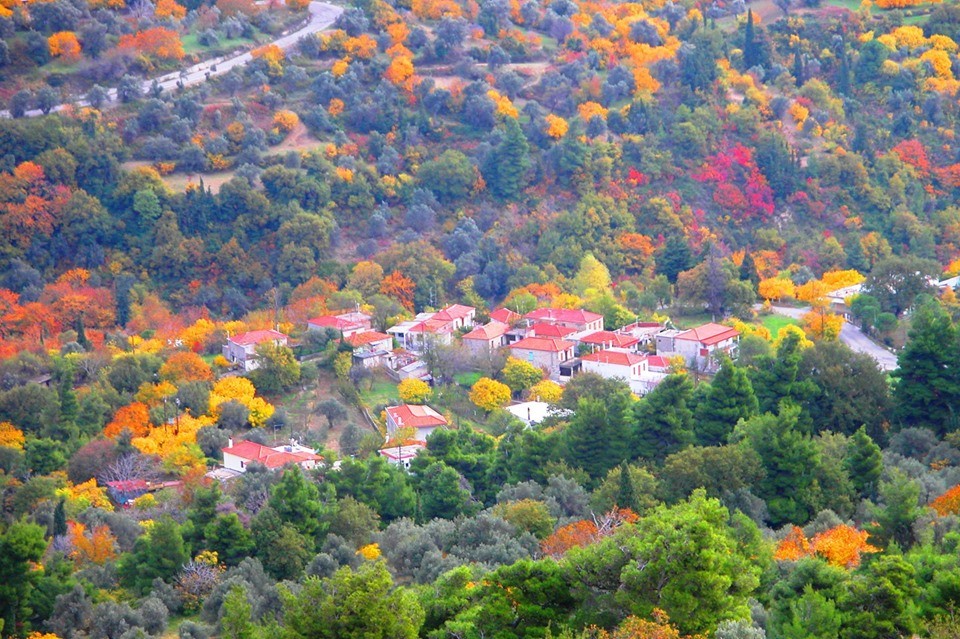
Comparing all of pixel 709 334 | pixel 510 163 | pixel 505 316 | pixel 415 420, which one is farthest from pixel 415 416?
pixel 510 163

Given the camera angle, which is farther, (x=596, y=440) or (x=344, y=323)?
(x=344, y=323)

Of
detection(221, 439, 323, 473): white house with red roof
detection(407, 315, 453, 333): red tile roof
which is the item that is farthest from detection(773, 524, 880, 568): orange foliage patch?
detection(407, 315, 453, 333): red tile roof

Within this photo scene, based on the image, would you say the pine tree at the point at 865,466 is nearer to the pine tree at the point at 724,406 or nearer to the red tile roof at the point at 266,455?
the pine tree at the point at 724,406

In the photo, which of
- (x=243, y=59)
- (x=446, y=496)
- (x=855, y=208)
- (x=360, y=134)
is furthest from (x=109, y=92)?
(x=446, y=496)

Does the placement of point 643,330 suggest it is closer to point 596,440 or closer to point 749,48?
point 596,440

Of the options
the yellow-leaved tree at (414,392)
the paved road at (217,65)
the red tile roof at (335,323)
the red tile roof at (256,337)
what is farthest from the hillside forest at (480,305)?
the red tile roof at (256,337)

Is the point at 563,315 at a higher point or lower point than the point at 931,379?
lower

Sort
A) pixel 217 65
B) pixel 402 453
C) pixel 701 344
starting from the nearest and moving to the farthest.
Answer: pixel 402 453
pixel 701 344
pixel 217 65
